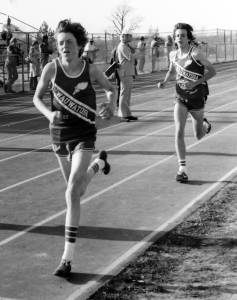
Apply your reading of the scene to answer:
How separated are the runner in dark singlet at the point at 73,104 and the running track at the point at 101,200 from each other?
401mm

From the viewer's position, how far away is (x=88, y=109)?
5.33m

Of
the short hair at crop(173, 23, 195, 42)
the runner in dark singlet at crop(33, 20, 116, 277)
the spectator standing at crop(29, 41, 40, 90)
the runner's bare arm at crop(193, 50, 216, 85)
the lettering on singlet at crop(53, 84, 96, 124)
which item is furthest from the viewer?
the spectator standing at crop(29, 41, 40, 90)

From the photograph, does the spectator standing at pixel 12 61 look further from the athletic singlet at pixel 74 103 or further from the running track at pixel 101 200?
→ the athletic singlet at pixel 74 103

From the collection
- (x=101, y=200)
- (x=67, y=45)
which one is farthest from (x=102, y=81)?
(x=101, y=200)

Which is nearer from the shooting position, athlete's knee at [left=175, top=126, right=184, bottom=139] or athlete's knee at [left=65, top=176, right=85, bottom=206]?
athlete's knee at [left=65, top=176, right=85, bottom=206]

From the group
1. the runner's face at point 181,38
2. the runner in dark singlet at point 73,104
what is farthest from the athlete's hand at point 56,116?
the runner's face at point 181,38

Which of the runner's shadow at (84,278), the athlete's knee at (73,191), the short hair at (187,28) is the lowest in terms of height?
the runner's shadow at (84,278)

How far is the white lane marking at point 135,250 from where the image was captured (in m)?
4.79

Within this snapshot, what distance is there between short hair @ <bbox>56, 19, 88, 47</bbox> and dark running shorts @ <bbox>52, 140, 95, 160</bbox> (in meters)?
0.88

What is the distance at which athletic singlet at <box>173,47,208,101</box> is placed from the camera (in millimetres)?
8492

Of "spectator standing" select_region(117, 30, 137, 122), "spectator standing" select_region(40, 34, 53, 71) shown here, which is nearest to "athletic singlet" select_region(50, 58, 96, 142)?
"spectator standing" select_region(117, 30, 137, 122)

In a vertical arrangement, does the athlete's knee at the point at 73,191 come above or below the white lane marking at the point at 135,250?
above

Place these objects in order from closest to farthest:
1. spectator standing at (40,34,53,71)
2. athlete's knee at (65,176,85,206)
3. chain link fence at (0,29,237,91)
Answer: athlete's knee at (65,176,85,206)
spectator standing at (40,34,53,71)
chain link fence at (0,29,237,91)

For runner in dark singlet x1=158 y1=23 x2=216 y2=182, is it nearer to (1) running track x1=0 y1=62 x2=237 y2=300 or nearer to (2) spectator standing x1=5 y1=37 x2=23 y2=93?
(1) running track x1=0 y1=62 x2=237 y2=300
